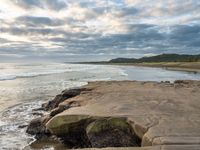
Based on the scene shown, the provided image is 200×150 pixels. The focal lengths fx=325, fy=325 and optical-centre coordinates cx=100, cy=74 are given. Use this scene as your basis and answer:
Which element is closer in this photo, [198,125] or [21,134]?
[198,125]

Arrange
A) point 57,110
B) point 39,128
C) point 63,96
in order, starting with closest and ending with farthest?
point 39,128
point 57,110
point 63,96

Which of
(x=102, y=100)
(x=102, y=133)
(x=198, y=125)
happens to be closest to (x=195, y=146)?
(x=198, y=125)

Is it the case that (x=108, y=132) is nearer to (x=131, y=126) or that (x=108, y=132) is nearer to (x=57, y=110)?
(x=131, y=126)

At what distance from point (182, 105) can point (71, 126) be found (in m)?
4.53

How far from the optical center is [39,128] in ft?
42.7

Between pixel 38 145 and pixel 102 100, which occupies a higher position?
pixel 102 100

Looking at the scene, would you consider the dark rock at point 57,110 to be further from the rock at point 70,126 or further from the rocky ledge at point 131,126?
the rock at point 70,126

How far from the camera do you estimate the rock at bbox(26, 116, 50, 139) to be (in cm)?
1282

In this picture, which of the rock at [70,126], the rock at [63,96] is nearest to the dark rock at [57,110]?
the rock at [70,126]

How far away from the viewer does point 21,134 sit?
42.2ft

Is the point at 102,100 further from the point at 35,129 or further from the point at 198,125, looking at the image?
the point at 198,125

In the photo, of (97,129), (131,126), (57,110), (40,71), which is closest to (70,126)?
(97,129)

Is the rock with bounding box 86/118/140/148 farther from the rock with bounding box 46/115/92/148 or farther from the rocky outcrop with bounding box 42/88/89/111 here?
the rocky outcrop with bounding box 42/88/89/111

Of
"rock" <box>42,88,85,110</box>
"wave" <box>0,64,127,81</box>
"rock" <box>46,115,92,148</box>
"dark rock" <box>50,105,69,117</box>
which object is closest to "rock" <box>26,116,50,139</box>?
"dark rock" <box>50,105,69,117</box>
